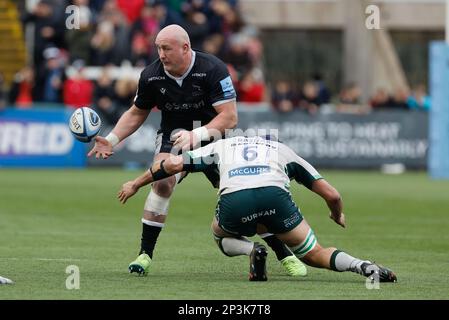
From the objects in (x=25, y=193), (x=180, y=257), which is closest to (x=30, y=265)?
(x=180, y=257)

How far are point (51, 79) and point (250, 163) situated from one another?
20.1 metres

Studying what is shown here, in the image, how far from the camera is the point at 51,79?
29.8 meters

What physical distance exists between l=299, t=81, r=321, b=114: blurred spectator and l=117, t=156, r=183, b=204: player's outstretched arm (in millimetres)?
20210

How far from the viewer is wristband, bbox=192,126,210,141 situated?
434 inches

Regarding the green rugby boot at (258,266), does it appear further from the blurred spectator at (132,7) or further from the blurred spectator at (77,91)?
the blurred spectator at (132,7)

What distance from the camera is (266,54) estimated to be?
1576 inches

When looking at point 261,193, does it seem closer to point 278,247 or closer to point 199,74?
point 278,247

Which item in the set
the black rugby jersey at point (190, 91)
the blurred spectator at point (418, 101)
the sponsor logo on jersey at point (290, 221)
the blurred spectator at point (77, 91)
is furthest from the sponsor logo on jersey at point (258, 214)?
the blurred spectator at point (418, 101)

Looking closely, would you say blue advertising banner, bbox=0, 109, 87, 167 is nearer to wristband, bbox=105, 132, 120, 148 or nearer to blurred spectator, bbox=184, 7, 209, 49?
blurred spectator, bbox=184, 7, 209, 49

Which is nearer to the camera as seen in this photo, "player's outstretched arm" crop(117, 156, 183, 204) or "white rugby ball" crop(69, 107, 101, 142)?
"player's outstretched arm" crop(117, 156, 183, 204)

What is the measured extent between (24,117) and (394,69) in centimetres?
1386

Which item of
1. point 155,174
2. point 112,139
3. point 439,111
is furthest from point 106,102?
point 155,174

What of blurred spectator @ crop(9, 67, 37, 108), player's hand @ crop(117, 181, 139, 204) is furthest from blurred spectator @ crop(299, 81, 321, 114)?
player's hand @ crop(117, 181, 139, 204)

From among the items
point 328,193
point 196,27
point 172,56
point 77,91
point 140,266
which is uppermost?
point 172,56
